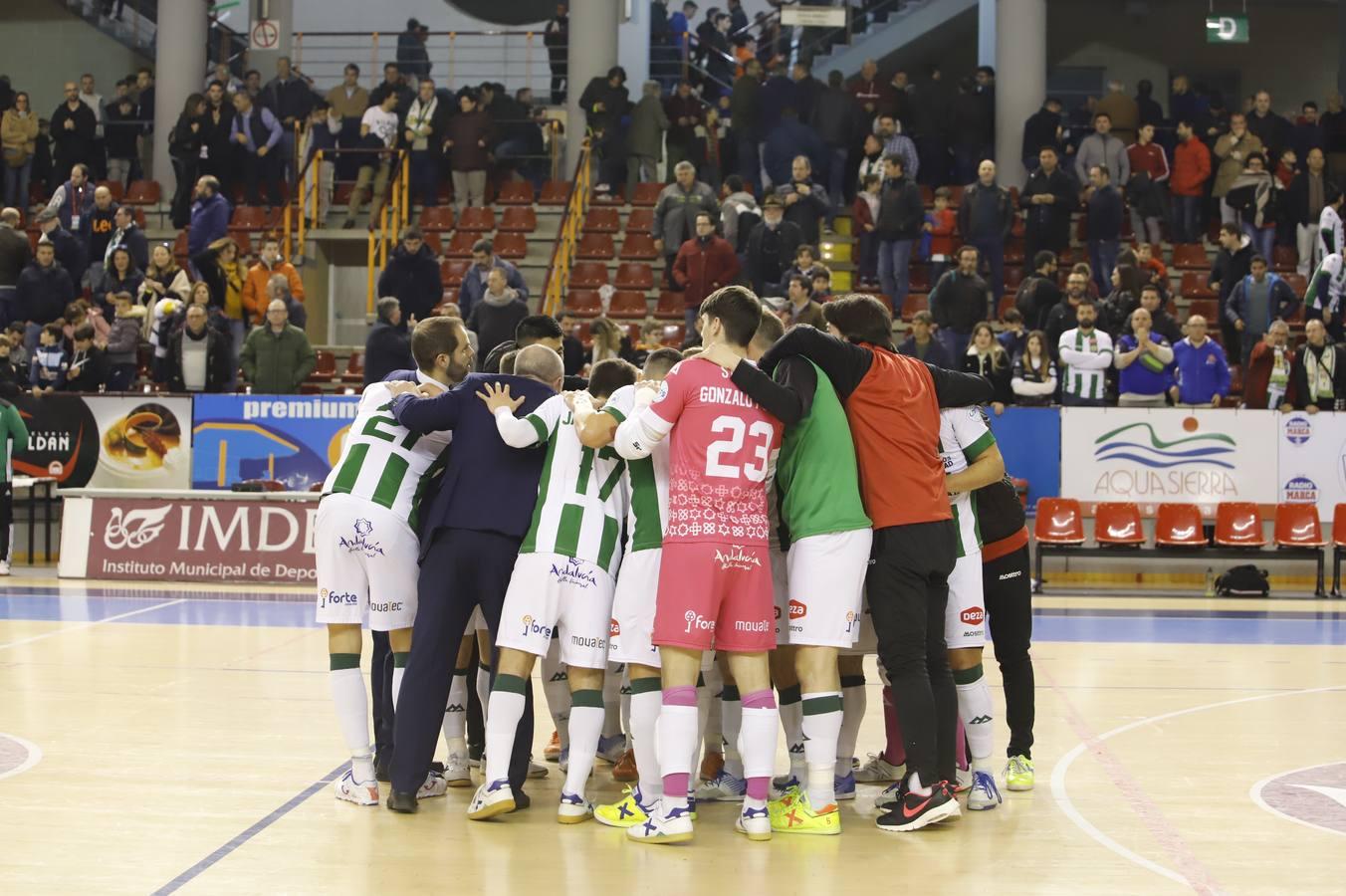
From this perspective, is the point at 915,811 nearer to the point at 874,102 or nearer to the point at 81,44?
the point at 874,102

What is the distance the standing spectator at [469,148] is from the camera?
21531 millimetres

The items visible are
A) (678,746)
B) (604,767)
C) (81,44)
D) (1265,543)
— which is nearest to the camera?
(678,746)

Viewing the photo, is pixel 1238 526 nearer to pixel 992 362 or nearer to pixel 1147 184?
pixel 992 362

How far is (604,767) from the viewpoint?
7.34 meters

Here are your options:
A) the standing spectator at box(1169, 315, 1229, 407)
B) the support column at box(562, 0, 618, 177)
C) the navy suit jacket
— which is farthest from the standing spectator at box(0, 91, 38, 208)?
the navy suit jacket

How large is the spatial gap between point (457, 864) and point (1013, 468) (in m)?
11.0

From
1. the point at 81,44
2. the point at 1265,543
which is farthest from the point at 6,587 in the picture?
the point at 81,44

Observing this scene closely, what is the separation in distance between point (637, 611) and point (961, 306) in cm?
1114

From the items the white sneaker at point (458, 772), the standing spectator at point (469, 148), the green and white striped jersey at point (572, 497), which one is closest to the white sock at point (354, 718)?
the white sneaker at point (458, 772)

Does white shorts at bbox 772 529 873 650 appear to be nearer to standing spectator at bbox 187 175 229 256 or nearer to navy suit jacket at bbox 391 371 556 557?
navy suit jacket at bbox 391 371 556 557

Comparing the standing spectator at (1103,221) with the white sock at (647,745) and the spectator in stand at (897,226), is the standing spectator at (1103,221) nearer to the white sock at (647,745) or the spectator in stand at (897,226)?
the spectator in stand at (897,226)

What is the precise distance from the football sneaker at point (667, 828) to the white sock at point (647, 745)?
7.0 inches

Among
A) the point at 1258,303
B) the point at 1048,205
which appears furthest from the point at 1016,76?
the point at 1258,303

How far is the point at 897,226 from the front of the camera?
18.4 m
